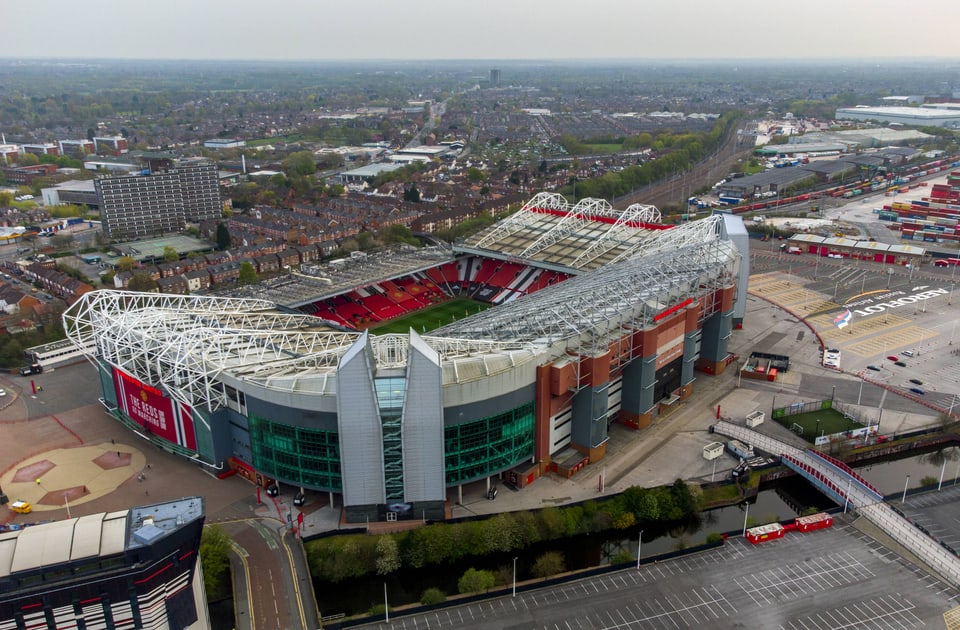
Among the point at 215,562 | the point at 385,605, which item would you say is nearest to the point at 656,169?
the point at 385,605

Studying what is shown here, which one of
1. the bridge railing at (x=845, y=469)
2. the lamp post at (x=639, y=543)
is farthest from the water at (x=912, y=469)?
the lamp post at (x=639, y=543)

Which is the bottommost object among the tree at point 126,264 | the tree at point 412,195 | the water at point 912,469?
the water at point 912,469

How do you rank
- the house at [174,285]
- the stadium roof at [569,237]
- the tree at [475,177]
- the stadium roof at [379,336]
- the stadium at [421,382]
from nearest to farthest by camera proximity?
the stadium at [421,382], the stadium roof at [379,336], the stadium roof at [569,237], the house at [174,285], the tree at [475,177]

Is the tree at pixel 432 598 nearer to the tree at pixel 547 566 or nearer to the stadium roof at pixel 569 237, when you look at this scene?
the tree at pixel 547 566

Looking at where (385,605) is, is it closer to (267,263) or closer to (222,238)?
(267,263)

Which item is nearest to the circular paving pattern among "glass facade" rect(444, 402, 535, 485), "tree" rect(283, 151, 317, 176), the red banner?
the red banner

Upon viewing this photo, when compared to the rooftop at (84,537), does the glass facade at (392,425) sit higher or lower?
lower
